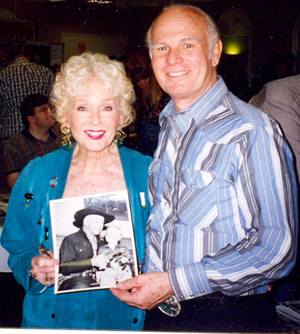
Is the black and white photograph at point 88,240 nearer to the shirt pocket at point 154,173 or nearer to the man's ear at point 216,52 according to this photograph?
the shirt pocket at point 154,173

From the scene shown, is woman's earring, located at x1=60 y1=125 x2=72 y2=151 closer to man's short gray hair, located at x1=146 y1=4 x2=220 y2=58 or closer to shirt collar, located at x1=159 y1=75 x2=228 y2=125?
shirt collar, located at x1=159 y1=75 x2=228 y2=125

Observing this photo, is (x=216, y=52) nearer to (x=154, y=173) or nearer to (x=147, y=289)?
(x=154, y=173)

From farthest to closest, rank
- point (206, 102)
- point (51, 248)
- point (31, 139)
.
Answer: point (31, 139) < point (51, 248) < point (206, 102)

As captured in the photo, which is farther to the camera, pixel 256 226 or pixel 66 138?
pixel 66 138

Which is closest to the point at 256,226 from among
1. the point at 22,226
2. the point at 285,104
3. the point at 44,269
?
the point at 285,104

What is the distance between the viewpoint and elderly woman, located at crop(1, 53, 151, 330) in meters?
1.20

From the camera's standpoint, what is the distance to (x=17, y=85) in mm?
1520

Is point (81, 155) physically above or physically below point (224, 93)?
below

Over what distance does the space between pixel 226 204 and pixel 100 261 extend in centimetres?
44

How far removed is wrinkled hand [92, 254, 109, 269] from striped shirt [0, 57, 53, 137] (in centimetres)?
79

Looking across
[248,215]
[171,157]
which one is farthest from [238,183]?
[171,157]

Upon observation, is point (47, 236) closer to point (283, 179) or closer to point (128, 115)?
point (128, 115)

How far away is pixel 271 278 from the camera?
1.03 meters

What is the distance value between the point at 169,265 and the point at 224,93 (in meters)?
0.60
